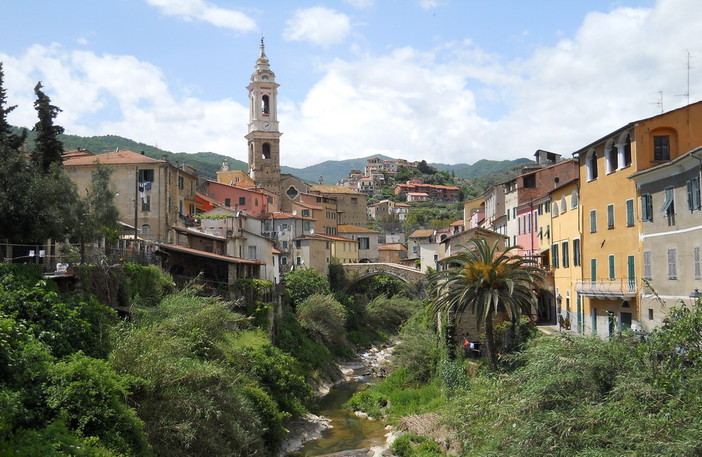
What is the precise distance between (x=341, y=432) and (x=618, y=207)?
53.7 ft

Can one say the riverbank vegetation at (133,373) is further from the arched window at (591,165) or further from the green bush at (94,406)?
the arched window at (591,165)

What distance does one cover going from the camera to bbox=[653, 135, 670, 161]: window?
29188 millimetres

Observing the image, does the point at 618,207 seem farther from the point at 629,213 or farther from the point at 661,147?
the point at 661,147

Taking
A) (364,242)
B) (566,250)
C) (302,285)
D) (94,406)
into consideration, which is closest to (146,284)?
(94,406)

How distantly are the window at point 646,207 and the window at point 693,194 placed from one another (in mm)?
3070

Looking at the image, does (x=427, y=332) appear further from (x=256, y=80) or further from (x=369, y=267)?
(x=256, y=80)

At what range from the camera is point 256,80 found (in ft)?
347

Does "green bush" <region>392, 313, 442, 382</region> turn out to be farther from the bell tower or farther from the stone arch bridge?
the bell tower

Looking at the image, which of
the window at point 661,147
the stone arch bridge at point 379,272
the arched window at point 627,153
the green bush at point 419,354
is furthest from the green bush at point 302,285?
the window at point 661,147

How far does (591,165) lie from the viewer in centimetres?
3431

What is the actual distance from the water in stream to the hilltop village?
8.85 m

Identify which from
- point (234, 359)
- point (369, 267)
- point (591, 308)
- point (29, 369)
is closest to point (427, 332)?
point (591, 308)

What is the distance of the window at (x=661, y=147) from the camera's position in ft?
95.8

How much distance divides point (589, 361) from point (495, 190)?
38.7 meters
